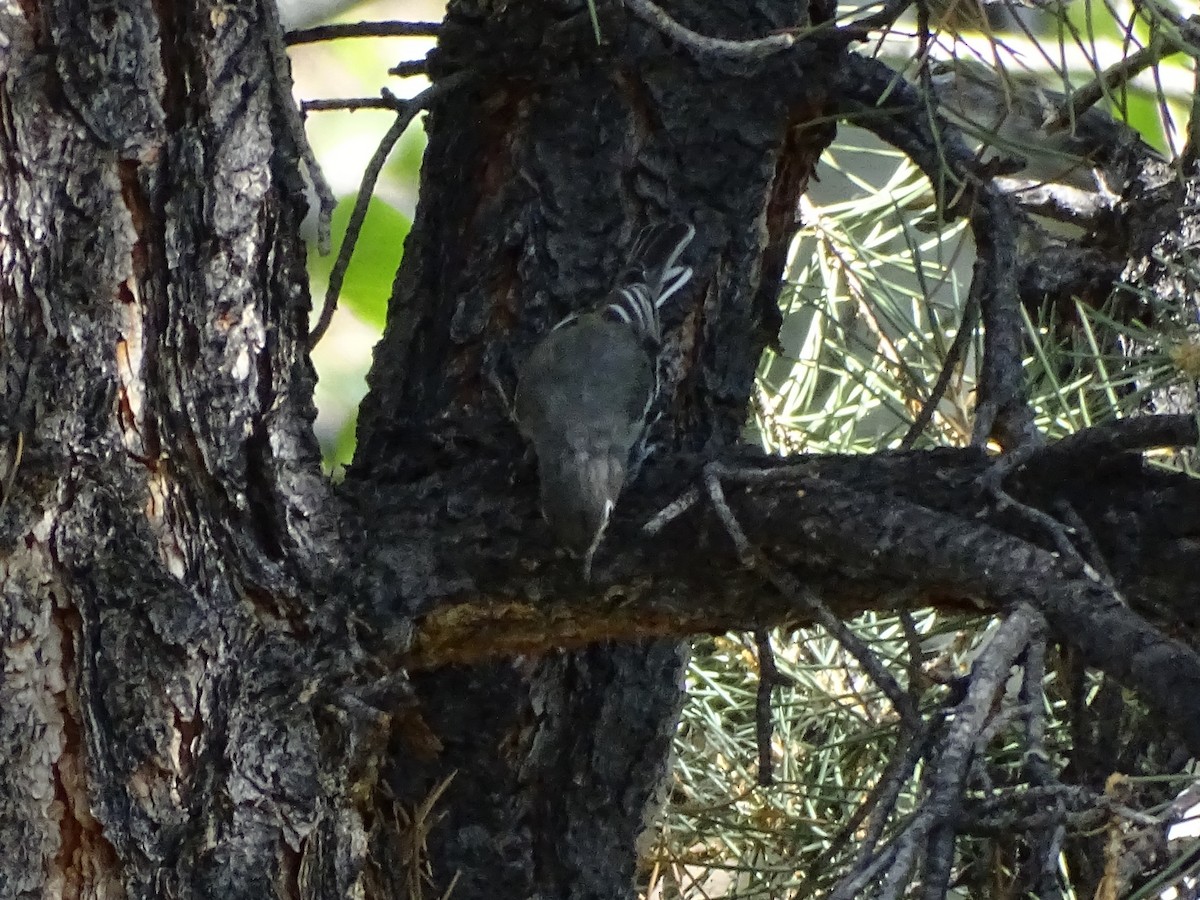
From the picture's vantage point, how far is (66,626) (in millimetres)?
1427

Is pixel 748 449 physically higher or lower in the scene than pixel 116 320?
lower

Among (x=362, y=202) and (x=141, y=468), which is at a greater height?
(x=362, y=202)

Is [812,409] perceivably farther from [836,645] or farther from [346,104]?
[346,104]

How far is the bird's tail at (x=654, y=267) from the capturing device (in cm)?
195

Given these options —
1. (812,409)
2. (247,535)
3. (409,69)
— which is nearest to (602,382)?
(409,69)

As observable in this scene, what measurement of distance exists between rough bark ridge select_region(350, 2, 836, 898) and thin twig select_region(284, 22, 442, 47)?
0.06 m

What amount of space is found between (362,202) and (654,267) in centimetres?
48

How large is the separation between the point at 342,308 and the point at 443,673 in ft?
5.33

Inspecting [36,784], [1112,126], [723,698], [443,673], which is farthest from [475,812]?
[1112,126]

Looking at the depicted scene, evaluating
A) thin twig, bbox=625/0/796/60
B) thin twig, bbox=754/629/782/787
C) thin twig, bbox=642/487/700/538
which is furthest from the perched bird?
thin twig, bbox=625/0/796/60

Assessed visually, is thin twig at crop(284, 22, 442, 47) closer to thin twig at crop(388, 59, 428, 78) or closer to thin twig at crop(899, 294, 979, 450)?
thin twig at crop(388, 59, 428, 78)

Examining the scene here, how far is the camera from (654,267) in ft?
6.56

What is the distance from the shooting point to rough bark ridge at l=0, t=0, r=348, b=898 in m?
1.41

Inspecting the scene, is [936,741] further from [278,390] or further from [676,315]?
[676,315]
